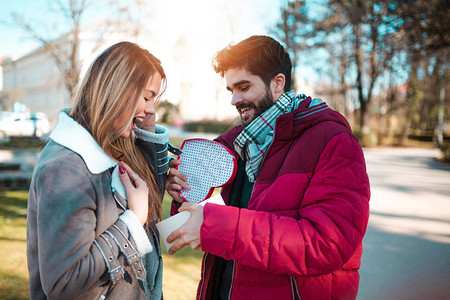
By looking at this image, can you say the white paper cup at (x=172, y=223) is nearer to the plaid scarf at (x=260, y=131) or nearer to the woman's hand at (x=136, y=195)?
the woman's hand at (x=136, y=195)

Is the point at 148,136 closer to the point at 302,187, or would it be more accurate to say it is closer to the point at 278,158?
the point at 278,158

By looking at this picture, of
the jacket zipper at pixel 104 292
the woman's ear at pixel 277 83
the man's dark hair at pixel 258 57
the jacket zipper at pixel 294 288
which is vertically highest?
the man's dark hair at pixel 258 57

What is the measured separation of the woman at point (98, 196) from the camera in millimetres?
1276

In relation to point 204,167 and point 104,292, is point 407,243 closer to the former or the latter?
point 204,167

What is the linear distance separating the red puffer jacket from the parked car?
21907mm

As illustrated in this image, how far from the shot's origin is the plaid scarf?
67.7 inches

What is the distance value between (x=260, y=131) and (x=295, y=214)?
1.78 feet

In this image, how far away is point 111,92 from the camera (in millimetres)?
1551

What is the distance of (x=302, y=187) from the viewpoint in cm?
144

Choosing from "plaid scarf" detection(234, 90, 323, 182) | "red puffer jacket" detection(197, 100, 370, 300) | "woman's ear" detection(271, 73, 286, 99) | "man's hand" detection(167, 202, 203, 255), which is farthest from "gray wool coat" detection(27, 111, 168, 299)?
"woman's ear" detection(271, 73, 286, 99)

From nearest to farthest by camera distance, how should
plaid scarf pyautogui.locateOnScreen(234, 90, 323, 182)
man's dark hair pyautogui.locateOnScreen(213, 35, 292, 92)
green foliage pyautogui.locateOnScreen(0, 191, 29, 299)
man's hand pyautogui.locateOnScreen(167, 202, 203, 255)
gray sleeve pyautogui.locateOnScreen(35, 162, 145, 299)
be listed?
gray sleeve pyautogui.locateOnScreen(35, 162, 145, 299), man's hand pyautogui.locateOnScreen(167, 202, 203, 255), plaid scarf pyautogui.locateOnScreen(234, 90, 323, 182), man's dark hair pyautogui.locateOnScreen(213, 35, 292, 92), green foliage pyautogui.locateOnScreen(0, 191, 29, 299)

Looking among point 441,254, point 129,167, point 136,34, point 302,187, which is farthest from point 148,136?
point 136,34

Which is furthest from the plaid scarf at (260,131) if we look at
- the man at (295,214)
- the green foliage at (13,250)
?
the green foliage at (13,250)

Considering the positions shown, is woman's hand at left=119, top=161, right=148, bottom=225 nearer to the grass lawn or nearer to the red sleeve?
the red sleeve
